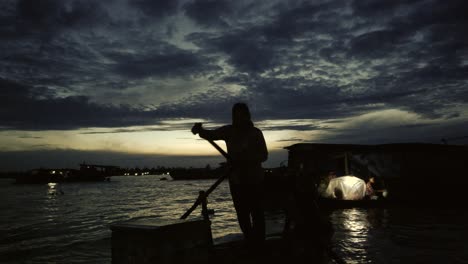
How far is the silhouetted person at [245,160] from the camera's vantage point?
3.95 metres

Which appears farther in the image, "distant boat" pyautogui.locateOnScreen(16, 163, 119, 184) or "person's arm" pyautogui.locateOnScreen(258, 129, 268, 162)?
"distant boat" pyautogui.locateOnScreen(16, 163, 119, 184)

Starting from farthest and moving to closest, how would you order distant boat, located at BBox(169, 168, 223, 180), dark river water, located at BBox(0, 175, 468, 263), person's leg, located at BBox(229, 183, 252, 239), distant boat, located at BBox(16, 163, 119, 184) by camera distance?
distant boat, located at BBox(169, 168, 223, 180)
distant boat, located at BBox(16, 163, 119, 184)
dark river water, located at BBox(0, 175, 468, 263)
person's leg, located at BBox(229, 183, 252, 239)

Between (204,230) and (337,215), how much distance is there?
13.3 m

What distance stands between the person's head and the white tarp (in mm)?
15052

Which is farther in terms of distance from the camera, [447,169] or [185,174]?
[185,174]

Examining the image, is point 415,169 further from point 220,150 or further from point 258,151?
point 220,150

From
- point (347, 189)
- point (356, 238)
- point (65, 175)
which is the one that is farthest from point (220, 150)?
point (65, 175)

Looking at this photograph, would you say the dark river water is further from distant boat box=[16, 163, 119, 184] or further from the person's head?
distant boat box=[16, 163, 119, 184]

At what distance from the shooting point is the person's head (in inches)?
159

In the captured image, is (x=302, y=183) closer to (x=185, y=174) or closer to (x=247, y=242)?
(x=247, y=242)

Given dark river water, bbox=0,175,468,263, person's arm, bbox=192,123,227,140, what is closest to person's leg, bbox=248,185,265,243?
person's arm, bbox=192,123,227,140

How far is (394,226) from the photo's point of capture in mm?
12086

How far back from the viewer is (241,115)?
4027mm

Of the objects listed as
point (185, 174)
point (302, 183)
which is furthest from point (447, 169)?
point (185, 174)
